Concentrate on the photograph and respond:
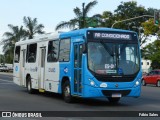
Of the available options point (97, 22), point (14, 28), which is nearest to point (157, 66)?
point (97, 22)

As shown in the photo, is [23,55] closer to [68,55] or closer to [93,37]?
[68,55]

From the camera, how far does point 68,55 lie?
55.9 ft

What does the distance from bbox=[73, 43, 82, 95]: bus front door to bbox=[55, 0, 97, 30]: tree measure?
36528mm

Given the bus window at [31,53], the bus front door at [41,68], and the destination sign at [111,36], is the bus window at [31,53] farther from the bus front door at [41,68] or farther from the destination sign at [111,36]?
the destination sign at [111,36]

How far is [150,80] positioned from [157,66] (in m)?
37.8

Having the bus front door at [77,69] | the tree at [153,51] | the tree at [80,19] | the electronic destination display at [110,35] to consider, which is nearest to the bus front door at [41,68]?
the bus front door at [77,69]

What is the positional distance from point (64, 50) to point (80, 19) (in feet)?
122

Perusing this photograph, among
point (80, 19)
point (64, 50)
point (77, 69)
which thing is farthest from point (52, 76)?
point (80, 19)

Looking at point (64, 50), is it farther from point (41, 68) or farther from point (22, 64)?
point (22, 64)

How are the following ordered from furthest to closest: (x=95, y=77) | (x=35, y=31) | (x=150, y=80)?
(x=35, y=31) < (x=150, y=80) < (x=95, y=77)

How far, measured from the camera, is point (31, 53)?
22.0 m

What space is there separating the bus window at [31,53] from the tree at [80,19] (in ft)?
100

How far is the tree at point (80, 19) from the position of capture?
2104 inches

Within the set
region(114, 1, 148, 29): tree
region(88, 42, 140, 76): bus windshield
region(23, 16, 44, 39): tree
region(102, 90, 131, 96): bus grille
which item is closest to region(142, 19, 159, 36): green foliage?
region(114, 1, 148, 29): tree
